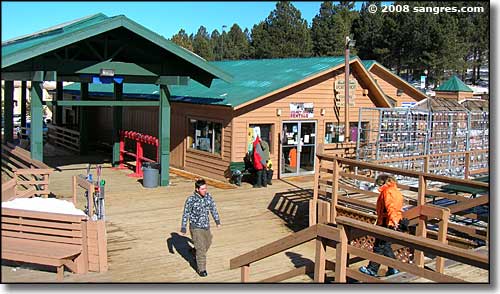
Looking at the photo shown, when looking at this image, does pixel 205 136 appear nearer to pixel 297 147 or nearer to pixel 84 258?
pixel 297 147

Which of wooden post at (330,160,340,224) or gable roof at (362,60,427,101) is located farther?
gable roof at (362,60,427,101)

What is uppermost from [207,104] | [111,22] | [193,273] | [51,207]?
[111,22]

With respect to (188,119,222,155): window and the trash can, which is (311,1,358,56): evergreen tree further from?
the trash can

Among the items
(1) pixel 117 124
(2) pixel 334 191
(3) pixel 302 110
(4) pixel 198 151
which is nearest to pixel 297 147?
(3) pixel 302 110

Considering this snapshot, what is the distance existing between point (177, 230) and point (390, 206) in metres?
4.33

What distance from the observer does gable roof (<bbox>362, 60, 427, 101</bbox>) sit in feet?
61.5

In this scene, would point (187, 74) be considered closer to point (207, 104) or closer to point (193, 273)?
point (207, 104)

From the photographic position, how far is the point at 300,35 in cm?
1711

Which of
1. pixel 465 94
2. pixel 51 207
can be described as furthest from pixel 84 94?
pixel 465 94

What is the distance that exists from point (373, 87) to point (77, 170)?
8.75m

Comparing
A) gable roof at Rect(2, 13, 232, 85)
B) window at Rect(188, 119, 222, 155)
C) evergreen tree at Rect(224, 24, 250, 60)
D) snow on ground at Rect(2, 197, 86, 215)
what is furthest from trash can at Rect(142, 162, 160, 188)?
snow on ground at Rect(2, 197, 86, 215)

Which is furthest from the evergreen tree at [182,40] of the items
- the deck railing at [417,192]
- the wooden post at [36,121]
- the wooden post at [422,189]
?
the wooden post at [422,189]

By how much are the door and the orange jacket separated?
8.66 meters

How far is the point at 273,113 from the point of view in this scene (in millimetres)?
15680
